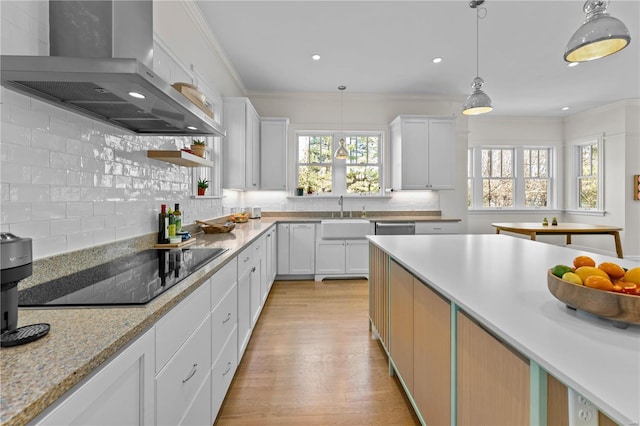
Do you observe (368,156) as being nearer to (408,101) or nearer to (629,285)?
(408,101)

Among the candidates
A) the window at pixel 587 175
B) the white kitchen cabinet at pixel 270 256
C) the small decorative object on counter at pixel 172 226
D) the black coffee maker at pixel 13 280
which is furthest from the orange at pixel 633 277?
the window at pixel 587 175

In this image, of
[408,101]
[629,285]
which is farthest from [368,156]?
[629,285]

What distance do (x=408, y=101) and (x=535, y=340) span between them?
532 cm

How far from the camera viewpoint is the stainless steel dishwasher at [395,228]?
4641 millimetres

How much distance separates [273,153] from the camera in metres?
4.95

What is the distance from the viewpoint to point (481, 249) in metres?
2.03

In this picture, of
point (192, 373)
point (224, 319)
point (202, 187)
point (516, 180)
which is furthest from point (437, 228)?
point (192, 373)

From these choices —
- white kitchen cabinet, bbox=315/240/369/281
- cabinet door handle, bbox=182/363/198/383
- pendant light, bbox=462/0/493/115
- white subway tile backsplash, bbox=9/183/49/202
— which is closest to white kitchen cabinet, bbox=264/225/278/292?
white kitchen cabinet, bbox=315/240/369/281

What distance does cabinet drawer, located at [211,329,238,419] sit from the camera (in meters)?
1.59

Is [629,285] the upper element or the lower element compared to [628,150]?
lower

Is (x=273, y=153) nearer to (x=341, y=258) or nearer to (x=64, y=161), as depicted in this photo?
(x=341, y=258)

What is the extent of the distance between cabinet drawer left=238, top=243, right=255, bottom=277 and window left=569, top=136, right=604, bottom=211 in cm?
730

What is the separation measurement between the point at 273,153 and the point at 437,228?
9.64 ft

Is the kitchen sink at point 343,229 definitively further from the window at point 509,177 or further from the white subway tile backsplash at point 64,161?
the window at point 509,177
